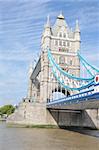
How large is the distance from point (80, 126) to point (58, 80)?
9008 mm

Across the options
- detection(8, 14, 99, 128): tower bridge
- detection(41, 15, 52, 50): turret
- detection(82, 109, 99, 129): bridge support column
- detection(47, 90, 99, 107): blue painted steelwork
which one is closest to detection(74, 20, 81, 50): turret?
detection(8, 14, 99, 128): tower bridge

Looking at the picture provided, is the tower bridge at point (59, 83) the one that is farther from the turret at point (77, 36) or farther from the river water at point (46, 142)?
the river water at point (46, 142)

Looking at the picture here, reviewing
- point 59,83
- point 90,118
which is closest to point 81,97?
point 90,118

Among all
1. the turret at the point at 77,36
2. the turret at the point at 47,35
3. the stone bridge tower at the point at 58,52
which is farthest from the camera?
the turret at the point at 77,36

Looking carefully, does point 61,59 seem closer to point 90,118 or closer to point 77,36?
point 77,36

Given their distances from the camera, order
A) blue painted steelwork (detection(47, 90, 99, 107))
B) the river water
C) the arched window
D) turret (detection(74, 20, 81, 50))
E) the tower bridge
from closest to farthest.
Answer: the river water, blue painted steelwork (detection(47, 90, 99, 107)), the tower bridge, the arched window, turret (detection(74, 20, 81, 50))

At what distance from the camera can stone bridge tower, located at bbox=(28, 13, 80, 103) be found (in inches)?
2084

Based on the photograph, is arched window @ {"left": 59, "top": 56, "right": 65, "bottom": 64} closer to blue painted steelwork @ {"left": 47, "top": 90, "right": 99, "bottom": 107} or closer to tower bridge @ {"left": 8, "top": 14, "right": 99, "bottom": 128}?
tower bridge @ {"left": 8, "top": 14, "right": 99, "bottom": 128}

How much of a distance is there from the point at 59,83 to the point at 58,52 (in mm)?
6784

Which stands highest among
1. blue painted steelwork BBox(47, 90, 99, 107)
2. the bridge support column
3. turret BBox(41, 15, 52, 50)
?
turret BBox(41, 15, 52, 50)

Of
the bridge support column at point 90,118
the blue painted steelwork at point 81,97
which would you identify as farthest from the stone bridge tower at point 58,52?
the blue painted steelwork at point 81,97

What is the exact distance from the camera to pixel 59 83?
52562 mm

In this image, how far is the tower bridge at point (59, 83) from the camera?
44156mm

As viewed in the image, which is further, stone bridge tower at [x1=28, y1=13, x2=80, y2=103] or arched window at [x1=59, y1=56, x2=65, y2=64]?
arched window at [x1=59, y1=56, x2=65, y2=64]
